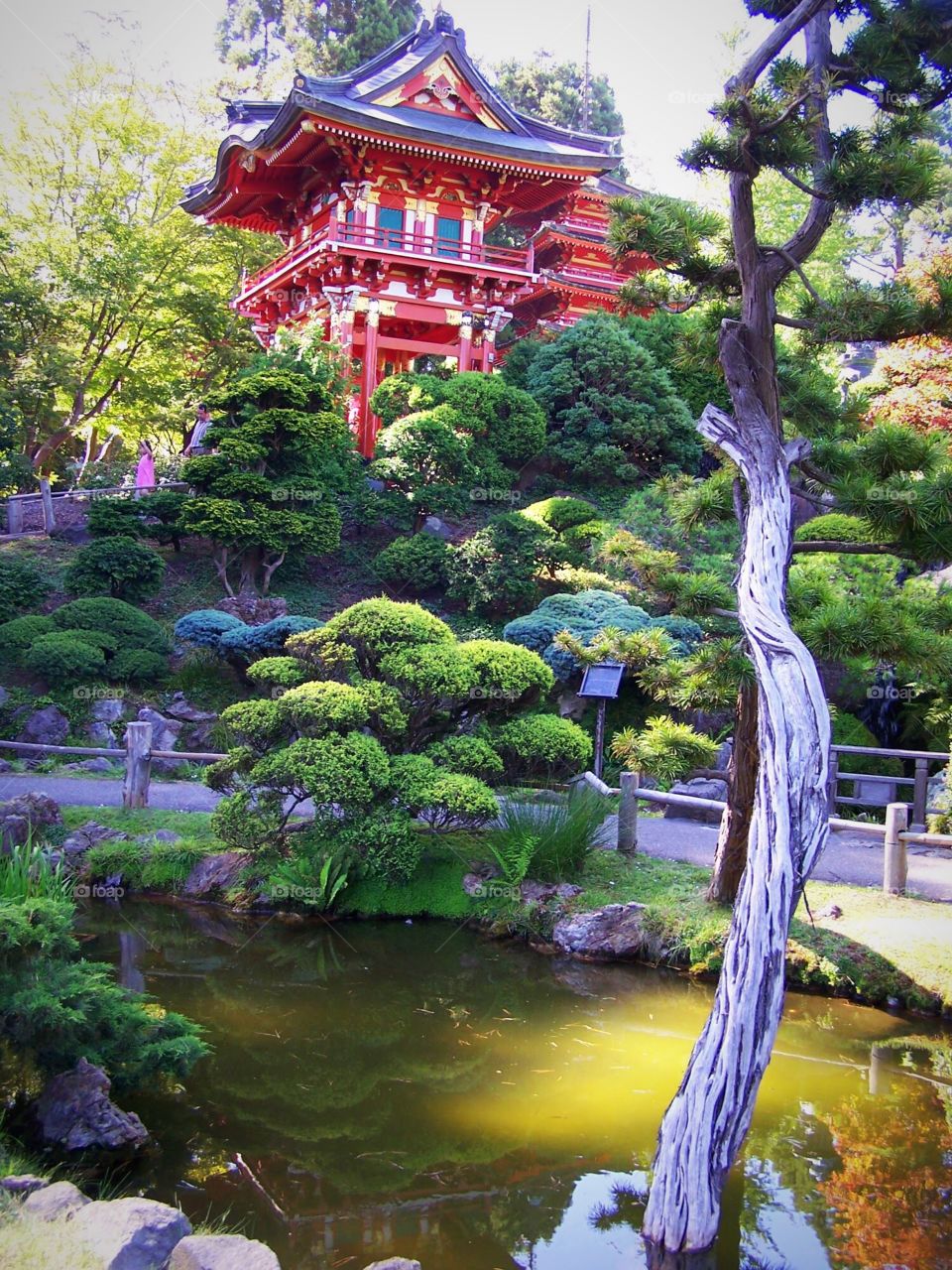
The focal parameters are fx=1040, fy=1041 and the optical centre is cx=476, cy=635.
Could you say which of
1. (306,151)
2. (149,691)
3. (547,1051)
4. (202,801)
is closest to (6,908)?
(547,1051)

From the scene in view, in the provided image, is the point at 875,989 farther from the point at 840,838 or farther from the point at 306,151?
the point at 306,151

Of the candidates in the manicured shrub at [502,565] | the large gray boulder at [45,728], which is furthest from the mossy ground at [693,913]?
the manicured shrub at [502,565]

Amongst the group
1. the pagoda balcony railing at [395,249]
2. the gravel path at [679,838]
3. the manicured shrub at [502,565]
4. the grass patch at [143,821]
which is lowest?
the grass patch at [143,821]

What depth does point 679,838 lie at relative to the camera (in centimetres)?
895

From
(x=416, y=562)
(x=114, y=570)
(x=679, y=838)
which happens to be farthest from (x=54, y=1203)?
(x=416, y=562)

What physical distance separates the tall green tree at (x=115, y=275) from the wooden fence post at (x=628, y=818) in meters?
13.7

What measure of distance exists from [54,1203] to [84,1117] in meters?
1.18

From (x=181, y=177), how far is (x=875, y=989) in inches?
880

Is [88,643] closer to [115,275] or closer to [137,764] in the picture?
[137,764]

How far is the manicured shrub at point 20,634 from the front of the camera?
12273 millimetres

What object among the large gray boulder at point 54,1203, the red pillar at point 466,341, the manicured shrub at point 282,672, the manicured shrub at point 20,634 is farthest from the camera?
the red pillar at point 466,341

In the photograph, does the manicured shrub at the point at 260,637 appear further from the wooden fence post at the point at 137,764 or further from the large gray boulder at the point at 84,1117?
the large gray boulder at the point at 84,1117

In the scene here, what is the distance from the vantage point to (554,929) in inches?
280

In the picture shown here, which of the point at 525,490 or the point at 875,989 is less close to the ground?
the point at 525,490
